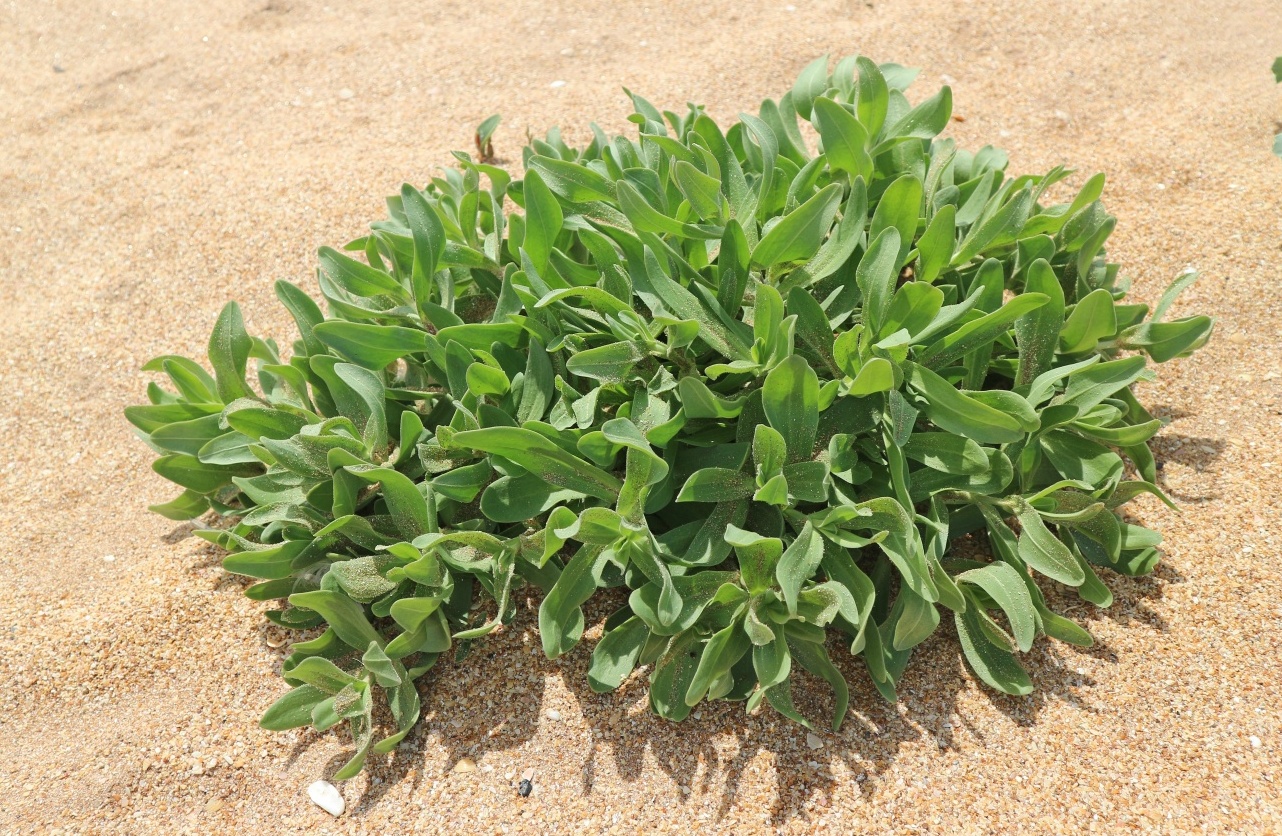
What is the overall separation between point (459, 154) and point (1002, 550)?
6.01 feet

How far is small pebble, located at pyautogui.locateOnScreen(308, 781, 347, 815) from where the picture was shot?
6.88 feet

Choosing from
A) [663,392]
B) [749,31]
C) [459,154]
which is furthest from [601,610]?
[749,31]

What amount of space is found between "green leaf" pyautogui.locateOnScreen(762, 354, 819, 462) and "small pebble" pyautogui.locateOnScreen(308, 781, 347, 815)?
1245mm

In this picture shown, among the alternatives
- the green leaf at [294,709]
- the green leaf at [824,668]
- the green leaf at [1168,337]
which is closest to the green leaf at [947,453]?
the green leaf at [824,668]

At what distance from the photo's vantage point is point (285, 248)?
3.62m

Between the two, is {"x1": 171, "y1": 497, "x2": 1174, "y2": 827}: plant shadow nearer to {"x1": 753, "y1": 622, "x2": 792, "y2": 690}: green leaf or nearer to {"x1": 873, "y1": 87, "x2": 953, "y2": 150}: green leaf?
{"x1": 753, "y1": 622, "x2": 792, "y2": 690}: green leaf

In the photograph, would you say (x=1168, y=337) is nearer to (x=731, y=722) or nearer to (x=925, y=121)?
(x=925, y=121)

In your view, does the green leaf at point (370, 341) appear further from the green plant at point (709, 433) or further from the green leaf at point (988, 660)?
the green leaf at point (988, 660)

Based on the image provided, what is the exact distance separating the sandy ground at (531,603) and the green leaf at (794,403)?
2.12 ft

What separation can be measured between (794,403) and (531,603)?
2.86 feet

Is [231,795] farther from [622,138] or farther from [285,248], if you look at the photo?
[285,248]

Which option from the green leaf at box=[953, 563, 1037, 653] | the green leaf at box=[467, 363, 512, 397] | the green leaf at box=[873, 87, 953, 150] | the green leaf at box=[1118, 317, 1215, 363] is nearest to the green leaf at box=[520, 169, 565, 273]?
the green leaf at box=[467, 363, 512, 397]

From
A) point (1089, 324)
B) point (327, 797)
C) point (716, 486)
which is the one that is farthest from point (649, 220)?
point (327, 797)

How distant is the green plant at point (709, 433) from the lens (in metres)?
1.98
